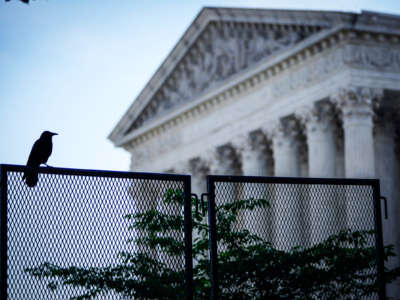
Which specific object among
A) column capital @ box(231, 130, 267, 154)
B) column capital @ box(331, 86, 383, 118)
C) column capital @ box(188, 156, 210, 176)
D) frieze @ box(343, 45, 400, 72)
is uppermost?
frieze @ box(343, 45, 400, 72)

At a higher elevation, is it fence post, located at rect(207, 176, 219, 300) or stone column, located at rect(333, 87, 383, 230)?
stone column, located at rect(333, 87, 383, 230)

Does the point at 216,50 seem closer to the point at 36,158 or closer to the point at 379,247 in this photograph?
the point at 379,247

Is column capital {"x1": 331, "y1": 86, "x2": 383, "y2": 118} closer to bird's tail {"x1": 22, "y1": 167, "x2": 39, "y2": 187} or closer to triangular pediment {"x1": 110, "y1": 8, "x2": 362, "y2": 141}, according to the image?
triangular pediment {"x1": 110, "y1": 8, "x2": 362, "y2": 141}

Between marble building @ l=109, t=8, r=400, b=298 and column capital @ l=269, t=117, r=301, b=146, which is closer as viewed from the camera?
marble building @ l=109, t=8, r=400, b=298

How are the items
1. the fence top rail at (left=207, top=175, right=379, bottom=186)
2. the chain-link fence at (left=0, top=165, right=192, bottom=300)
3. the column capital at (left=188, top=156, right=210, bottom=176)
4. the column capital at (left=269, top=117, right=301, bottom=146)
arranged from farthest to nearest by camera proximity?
the column capital at (left=188, top=156, right=210, bottom=176)
the column capital at (left=269, top=117, right=301, bottom=146)
the fence top rail at (left=207, top=175, right=379, bottom=186)
the chain-link fence at (left=0, top=165, right=192, bottom=300)

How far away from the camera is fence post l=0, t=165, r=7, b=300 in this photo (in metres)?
9.39

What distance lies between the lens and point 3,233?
378 inches

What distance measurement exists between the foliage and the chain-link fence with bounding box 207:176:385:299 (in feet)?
0.05

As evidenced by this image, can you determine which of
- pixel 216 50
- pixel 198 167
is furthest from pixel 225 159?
pixel 216 50

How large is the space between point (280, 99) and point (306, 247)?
30078mm

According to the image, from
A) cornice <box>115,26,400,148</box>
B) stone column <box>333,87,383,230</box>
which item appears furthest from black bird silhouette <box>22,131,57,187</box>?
cornice <box>115,26,400,148</box>

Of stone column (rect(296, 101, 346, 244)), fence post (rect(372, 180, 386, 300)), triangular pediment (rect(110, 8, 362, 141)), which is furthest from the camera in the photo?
triangular pediment (rect(110, 8, 362, 141))

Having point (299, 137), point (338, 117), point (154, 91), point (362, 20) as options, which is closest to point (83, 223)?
point (362, 20)

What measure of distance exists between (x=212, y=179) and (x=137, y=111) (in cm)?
4760
